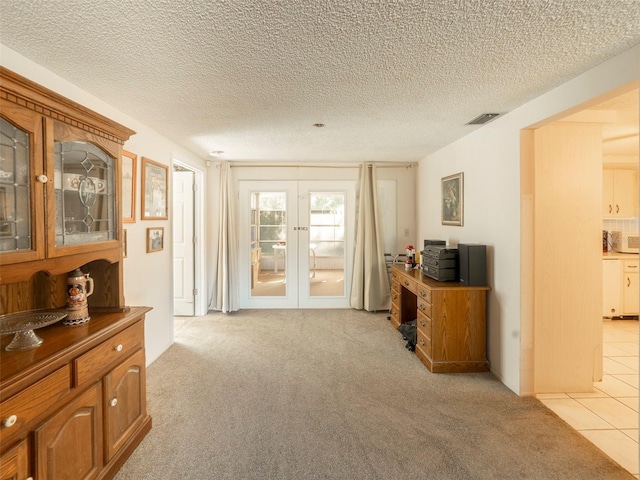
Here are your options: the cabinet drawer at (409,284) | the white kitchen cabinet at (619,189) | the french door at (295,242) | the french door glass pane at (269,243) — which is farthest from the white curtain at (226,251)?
the white kitchen cabinet at (619,189)

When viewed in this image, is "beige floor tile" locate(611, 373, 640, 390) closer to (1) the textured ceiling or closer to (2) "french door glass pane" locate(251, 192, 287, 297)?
(1) the textured ceiling

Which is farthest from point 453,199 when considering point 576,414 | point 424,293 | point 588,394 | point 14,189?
point 14,189

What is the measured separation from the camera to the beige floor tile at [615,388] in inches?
108

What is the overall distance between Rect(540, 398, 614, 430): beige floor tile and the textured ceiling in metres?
2.37

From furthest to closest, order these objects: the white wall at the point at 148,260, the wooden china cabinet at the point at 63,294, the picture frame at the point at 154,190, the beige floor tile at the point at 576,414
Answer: the picture frame at the point at 154,190, the white wall at the point at 148,260, the beige floor tile at the point at 576,414, the wooden china cabinet at the point at 63,294

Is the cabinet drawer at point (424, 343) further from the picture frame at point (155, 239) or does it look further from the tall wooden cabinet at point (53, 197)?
the picture frame at point (155, 239)

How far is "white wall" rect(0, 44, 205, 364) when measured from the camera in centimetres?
279

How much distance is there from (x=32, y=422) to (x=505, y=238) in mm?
3235

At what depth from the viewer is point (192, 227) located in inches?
191

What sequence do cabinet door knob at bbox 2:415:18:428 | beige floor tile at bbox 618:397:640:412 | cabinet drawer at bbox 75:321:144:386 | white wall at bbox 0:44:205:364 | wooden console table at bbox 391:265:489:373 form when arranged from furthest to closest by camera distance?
wooden console table at bbox 391:265:489:373 → white wall at bbox 0:44:205:364 → beige floor tile at bbox 618:397:640:412 → cabinet drawer at bbox 75:321:144:386 → cabinet door knob at bbox 2:415:18:428

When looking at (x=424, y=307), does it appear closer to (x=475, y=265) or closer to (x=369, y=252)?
(x=475, y=265)

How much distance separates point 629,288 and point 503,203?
132 inches

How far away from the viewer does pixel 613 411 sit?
2.48m

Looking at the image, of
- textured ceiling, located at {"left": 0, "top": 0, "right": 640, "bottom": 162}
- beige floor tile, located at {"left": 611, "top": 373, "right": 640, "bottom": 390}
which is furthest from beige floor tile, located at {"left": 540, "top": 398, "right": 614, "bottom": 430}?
textured ceiling, located at {"left": 0, "top": 0, "right": 640, "bottom": 162}
